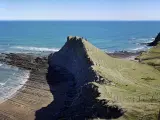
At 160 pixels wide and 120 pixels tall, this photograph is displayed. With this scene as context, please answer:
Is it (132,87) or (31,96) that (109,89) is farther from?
(31,96)

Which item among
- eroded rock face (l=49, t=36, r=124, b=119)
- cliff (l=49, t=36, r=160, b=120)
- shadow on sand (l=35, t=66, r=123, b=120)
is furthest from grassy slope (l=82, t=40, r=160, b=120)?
shadow on sand (l=35, t=66, r=123, b=120)

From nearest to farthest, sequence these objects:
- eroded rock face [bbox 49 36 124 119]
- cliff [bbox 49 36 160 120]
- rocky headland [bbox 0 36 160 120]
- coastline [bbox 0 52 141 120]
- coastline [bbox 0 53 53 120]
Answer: cliff [bbox 49 36 160 120] < rocky headland [bbox 0 36 160 120] < eroded rock face [bbox 49 36 124 119] < coastline [bbox 0 53 53 120] < coastline [bbox 0 52 141 120]

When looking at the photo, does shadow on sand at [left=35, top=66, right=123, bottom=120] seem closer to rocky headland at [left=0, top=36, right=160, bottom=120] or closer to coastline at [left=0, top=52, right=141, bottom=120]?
rocky headland at [left=0, top=36, right=160, bottom=120]

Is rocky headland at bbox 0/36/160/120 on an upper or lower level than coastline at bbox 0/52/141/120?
upper

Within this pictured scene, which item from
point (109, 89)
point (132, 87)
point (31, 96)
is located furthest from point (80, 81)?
point (109, 89)

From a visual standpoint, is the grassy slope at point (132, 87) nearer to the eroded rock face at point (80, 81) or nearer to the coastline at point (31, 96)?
the eroded rock face at point (80, 81)

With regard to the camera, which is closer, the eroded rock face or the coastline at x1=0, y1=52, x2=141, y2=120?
the eroded rock face

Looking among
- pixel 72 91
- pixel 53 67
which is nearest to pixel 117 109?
pixel 72 91

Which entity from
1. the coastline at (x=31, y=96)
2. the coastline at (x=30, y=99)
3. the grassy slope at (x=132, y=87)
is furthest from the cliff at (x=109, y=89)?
the coastline at (x=30, y=99)
